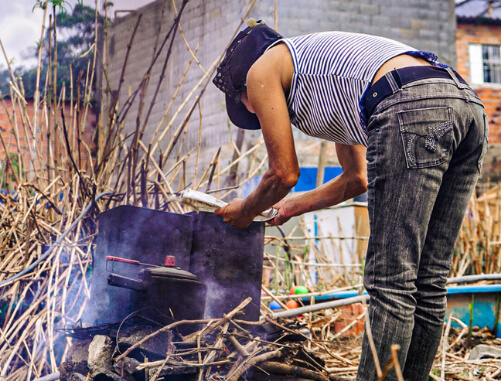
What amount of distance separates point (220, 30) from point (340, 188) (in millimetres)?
6346

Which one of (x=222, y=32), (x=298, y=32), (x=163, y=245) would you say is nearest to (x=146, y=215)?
(x=163, y=245)

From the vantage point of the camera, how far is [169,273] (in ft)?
6.81

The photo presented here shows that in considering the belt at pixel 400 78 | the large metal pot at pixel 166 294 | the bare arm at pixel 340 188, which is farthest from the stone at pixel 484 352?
the belt at pixel 400 78

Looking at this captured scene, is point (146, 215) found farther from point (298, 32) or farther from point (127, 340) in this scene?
point (298, 32)

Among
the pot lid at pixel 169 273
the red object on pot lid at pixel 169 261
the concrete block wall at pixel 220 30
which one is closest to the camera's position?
the pot lid at pixel 169 273

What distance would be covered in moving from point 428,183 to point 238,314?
3.89 feet

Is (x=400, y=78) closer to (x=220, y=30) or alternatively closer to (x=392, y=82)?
(x=392, y=82)

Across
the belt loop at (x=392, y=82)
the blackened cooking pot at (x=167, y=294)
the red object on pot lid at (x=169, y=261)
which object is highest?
the belt loop at (x=392, y=82)

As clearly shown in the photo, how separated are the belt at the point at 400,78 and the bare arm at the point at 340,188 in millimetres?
653

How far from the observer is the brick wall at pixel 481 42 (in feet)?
37.0

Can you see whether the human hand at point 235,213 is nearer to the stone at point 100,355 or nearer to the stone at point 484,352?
the stone at point 100,355

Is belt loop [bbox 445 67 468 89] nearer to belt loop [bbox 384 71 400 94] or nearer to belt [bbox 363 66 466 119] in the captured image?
belt [bbox 363 66 466 119]

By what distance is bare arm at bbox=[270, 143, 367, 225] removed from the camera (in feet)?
7.18

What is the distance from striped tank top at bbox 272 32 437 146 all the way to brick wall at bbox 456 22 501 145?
10800mm
